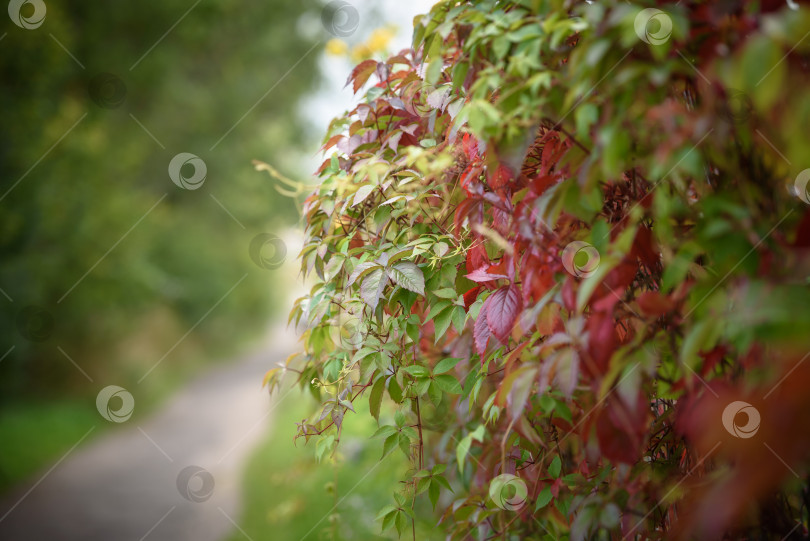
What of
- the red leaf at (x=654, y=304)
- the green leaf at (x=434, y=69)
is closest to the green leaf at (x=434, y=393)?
the red leaf at (x=654, y=304)

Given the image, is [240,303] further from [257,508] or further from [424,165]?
[424,165]

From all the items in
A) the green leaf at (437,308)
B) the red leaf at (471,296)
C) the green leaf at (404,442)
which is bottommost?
the green leaf at (404,442)

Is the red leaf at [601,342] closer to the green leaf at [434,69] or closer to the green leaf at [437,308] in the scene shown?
the green leaf at [437,308]

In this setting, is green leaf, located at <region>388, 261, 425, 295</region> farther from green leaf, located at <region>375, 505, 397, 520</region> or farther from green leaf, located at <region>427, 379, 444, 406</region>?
green leaf, located at <region>375, 505, 397, 520</region>

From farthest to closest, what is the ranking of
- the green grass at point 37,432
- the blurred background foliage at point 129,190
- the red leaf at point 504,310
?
the blurred background foliage at point 129,190 → the green grass at point 37,432 → the red leaf at point 504,310

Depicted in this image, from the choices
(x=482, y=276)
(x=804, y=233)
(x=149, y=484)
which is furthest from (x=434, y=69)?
(x=149, y=484)

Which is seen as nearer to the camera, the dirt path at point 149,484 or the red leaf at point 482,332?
the red leaf at point 482,332

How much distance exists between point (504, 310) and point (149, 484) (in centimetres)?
519

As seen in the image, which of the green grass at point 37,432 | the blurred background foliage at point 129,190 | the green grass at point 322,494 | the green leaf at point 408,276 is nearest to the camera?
the green leaf at point 408,276

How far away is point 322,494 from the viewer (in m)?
4.19

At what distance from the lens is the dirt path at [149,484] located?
400 centimetres

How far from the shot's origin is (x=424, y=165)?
3.41ft

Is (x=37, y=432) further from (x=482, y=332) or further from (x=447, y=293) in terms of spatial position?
(x=482, y=332)

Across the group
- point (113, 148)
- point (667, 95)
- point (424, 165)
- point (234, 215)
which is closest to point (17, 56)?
point (113, 148)
